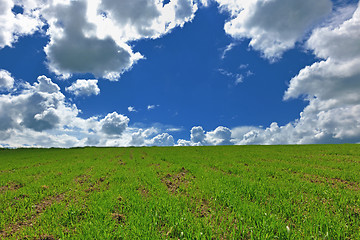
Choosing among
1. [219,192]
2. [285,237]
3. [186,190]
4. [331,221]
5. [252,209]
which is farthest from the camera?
[186,190]

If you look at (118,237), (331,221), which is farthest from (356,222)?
(118,237)

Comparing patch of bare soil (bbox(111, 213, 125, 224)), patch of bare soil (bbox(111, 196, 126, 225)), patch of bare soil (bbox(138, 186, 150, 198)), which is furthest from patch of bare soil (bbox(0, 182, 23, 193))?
patch of bare soil (bbox(111, 213, 125, 224))

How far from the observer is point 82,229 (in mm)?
5363

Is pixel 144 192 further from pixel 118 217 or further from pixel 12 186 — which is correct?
pixel 12 186

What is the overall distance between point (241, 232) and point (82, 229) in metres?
4.65

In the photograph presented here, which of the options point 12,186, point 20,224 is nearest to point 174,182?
point 20,224

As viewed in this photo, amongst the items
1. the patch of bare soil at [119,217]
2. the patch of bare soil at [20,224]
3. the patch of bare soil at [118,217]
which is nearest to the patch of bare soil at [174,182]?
the patch of bare soil at [118,217]

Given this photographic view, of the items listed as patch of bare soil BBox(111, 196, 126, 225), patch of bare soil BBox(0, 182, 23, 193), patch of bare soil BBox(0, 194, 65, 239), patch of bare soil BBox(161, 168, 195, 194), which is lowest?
patch of bare soil BBox(0, 182, 23, 193)

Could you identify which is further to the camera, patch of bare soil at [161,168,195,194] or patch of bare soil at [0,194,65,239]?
patch of bare soil at [161,168,195,194]

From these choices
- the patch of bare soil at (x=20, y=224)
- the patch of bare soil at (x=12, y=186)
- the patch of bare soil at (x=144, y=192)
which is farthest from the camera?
the patch of bare soil at (x=12, y=186)

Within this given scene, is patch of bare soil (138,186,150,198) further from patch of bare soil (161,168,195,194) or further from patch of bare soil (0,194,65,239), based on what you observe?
patch of bare soil (0,194,65,239)

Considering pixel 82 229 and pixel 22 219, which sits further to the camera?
pixel 22 219

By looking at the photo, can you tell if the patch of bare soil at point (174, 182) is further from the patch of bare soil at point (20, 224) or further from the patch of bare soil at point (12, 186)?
the patch of bare soil at point (12, 186)

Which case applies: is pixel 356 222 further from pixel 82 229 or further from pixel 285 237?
pixel 82 229
